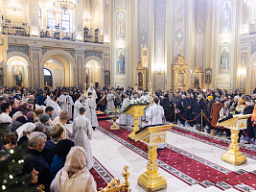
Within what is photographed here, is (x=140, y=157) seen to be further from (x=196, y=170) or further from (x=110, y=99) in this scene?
(x=110, y=99)

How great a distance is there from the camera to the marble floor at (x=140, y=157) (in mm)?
4338

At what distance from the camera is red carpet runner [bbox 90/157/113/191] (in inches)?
176

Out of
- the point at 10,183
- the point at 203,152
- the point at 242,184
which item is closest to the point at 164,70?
the point at 203,152

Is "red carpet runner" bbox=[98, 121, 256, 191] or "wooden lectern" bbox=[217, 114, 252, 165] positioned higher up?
"wooden lectern" bbox=[217, 114, 252, 165]

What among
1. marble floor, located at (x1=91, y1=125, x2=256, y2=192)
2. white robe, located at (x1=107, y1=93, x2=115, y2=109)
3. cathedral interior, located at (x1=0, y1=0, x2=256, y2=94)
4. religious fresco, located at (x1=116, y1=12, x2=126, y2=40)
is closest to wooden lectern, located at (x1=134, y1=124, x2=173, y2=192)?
marble floor, located at (x1=91, y1=125, x2=256, y2=192)

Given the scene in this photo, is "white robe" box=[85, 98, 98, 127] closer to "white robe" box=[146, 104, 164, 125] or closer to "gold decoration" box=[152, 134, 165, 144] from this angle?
"white robe" box=[146, 104, 164, 125]

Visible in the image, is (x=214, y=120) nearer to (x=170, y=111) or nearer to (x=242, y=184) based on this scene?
(x=170, y=111)

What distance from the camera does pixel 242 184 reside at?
13.8 feet

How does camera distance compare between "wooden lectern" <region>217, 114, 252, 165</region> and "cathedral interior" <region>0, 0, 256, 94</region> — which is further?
"cathedral interior" <region>0, 0, 256, 94</region>

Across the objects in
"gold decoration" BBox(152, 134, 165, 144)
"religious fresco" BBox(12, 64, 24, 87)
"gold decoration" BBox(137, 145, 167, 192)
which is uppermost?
"religious fresco" BBox(12, 64, 24, 87)

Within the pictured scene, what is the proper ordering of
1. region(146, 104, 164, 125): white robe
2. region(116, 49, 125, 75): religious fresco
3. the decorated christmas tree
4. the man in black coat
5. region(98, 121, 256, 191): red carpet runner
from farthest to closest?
region(116, 49, 125, 75): religious fresco → region(146, 104, 164, 125): white robe → region(98, 121, 256, 191): red carpet runner → the man in black coat → the decorated christmas tree

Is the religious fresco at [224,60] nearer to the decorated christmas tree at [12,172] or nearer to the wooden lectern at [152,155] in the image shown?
the wooden lectern at [152,155]

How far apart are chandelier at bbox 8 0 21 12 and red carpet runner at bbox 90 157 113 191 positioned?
21.1m

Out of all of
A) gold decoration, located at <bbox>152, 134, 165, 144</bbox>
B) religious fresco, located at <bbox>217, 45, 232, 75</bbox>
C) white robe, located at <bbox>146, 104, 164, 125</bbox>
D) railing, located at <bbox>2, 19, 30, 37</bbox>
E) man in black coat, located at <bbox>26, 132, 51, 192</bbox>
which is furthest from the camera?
religious fresco, located at <bbox>217, 45, 232, 75</bbox>
